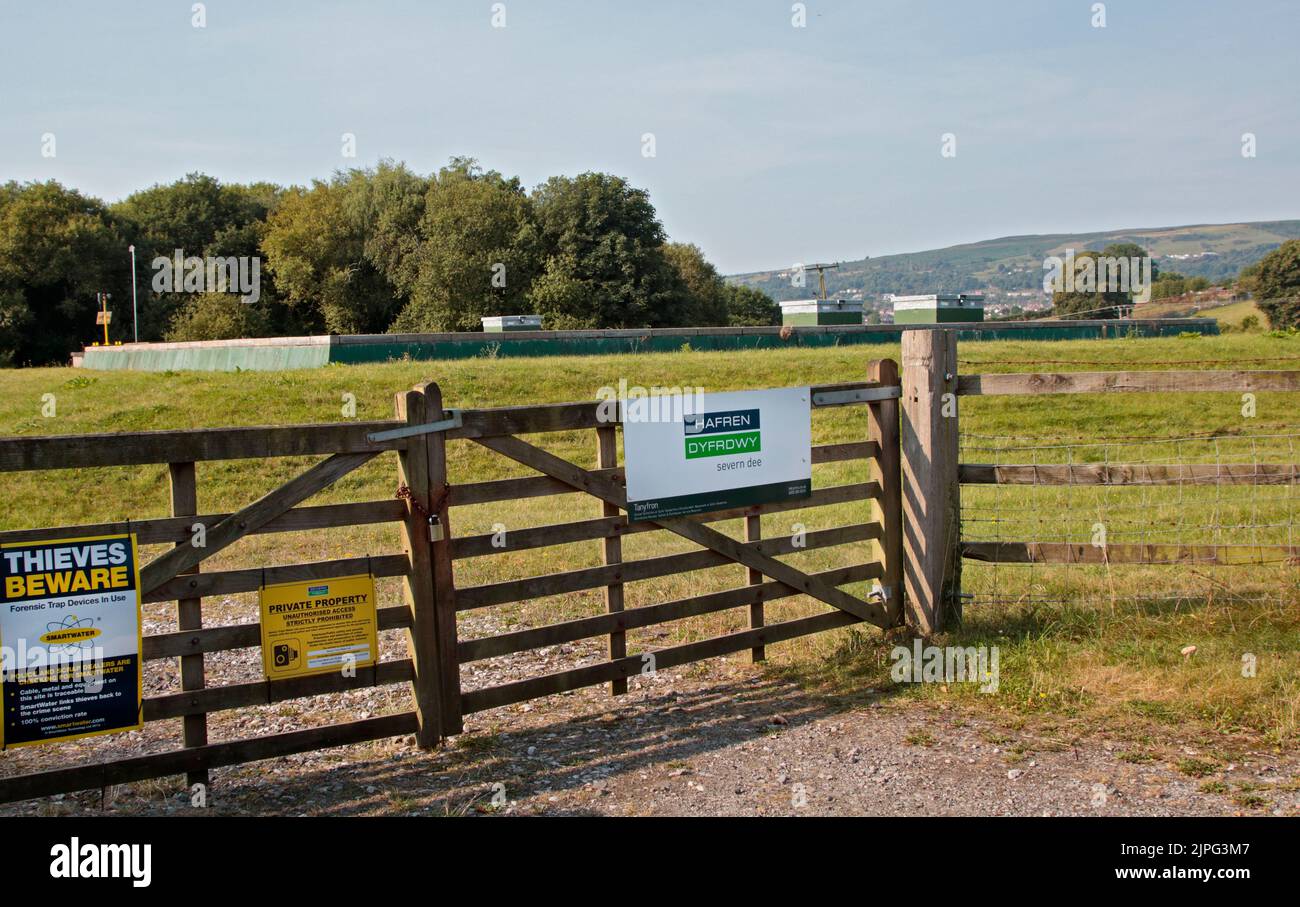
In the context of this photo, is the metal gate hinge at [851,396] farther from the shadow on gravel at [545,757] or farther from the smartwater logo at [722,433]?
the shadow on gravel at [545,757]

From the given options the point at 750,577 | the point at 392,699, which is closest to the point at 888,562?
the point at 750,577

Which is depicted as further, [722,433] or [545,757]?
[722,433]

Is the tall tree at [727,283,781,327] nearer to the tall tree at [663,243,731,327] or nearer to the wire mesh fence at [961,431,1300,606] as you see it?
the tall tree at [663,243,731,327]

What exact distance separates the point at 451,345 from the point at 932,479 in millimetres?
28031

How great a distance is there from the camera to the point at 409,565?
6270mm

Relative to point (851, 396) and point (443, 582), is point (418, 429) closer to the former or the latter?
point (443, 582)

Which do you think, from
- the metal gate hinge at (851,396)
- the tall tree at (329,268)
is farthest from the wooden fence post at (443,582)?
the tall tree at (329,268)

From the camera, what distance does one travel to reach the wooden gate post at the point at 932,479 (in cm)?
814

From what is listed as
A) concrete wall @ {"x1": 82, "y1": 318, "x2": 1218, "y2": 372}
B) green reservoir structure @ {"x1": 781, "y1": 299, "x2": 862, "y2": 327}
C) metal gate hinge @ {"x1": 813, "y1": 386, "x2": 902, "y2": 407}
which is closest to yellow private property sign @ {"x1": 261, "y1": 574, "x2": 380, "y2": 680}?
metal gate hinge @ {"x1": 813, "y1": 386, "x2": 902, "y2": 407}

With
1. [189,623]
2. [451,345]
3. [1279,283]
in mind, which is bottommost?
[189,623]

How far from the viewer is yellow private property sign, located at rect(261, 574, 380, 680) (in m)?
5.89

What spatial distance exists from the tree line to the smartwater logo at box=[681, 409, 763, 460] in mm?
53934

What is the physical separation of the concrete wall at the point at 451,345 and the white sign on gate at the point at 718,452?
63.4 ft

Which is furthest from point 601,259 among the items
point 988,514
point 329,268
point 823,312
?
point 988,514
